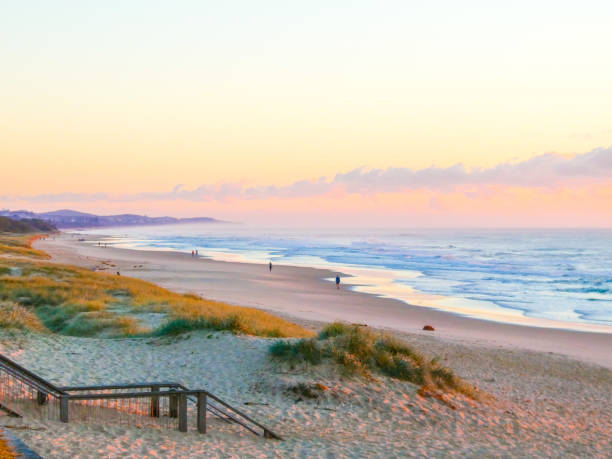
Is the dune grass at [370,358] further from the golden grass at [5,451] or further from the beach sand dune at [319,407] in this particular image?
the golden grass at [5,451]

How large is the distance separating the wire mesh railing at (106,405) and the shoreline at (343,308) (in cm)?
1503

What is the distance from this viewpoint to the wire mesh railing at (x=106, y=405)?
374 inches

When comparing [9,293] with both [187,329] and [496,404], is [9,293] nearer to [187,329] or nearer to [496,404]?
[187,329]

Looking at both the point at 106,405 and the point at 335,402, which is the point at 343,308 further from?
the point at 106,405

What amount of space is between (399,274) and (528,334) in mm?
30281

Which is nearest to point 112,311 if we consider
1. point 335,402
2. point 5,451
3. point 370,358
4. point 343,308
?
point 370,358

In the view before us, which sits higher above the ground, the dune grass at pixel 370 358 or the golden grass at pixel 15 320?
the golden grass at pixel 15 320

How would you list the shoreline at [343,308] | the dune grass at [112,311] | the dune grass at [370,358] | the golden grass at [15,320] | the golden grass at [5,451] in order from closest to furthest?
the golden grass at [5,451] → the dune grass at [370,358] → the golden grass at [15,320] → the dune grass at [112,311] → the shoreline at [343,308]

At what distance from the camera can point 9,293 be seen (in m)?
25.3

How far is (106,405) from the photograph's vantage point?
11016mm

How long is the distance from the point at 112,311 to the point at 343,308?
46.8 ft

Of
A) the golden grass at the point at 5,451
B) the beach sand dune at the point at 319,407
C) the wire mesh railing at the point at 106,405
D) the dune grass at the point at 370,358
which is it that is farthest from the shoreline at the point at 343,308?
the golden grass at the point at 5,451

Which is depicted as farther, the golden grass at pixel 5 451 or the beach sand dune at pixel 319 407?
the beach sand dune at pixel 319 407

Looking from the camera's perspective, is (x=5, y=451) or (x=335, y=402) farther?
(x=335, y=402)
